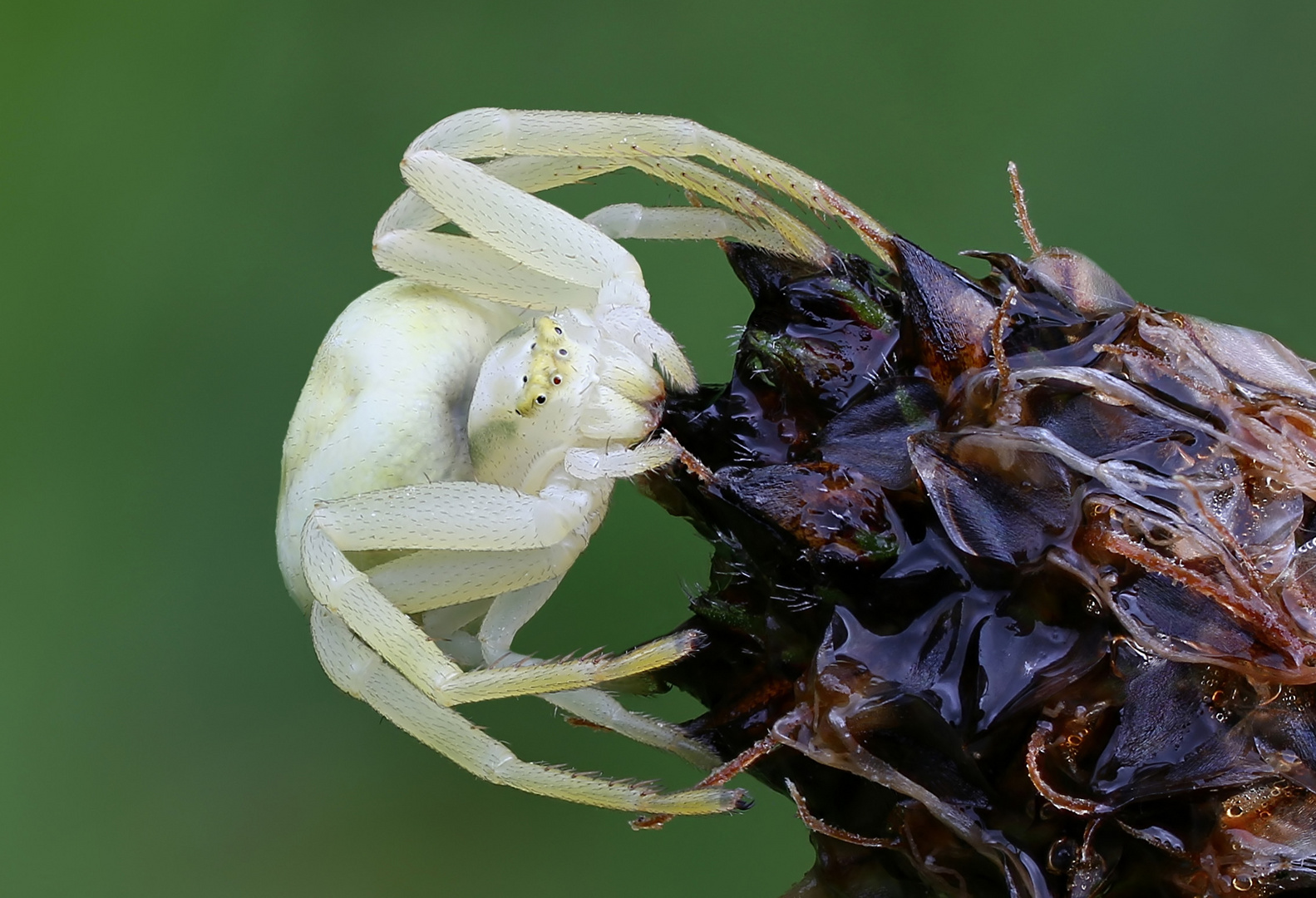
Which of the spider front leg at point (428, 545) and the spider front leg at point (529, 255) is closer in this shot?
the spider front leg at point (428, 545)

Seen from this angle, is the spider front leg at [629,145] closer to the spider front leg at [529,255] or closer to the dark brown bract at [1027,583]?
the spider front leg at [529,255]

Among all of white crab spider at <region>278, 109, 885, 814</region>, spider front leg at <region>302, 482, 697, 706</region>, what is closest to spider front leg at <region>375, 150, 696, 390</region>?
white crab spider at <region>278, 109, 885, 814</region>

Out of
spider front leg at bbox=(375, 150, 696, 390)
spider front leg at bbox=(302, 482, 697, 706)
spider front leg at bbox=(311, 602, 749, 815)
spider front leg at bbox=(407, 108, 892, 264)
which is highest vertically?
spider front leg at bbox=(407, 108, 892, 264)

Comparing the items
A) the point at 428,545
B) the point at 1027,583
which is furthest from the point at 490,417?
the point at 1027,583

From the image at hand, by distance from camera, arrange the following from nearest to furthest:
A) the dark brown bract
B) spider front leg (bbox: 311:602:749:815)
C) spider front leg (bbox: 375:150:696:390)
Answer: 1. the dark brown bract
2. spider front leg (bbox: 311:602:749:815)
3. spider front leg (bbox: 375:150:696:390)

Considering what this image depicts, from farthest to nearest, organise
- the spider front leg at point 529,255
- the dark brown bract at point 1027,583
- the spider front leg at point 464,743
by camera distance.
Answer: the spider front leg at point 529,255 → the spider front leg at point 464,743 → the dark brown bract at point 1027,583

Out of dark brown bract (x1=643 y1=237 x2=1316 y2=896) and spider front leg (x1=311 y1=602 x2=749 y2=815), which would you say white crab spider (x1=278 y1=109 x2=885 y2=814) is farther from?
dark brown bract (x1=643 y1=237 x2=1316 y2=896)

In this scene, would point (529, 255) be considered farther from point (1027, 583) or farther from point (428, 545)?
point (1027, 583)

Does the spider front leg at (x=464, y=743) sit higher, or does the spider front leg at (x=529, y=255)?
the spider front leg at (x=529, y=255)

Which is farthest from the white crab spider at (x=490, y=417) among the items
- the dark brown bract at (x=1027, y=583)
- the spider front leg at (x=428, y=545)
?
the dark brown bract at (x=1027, y=583)
